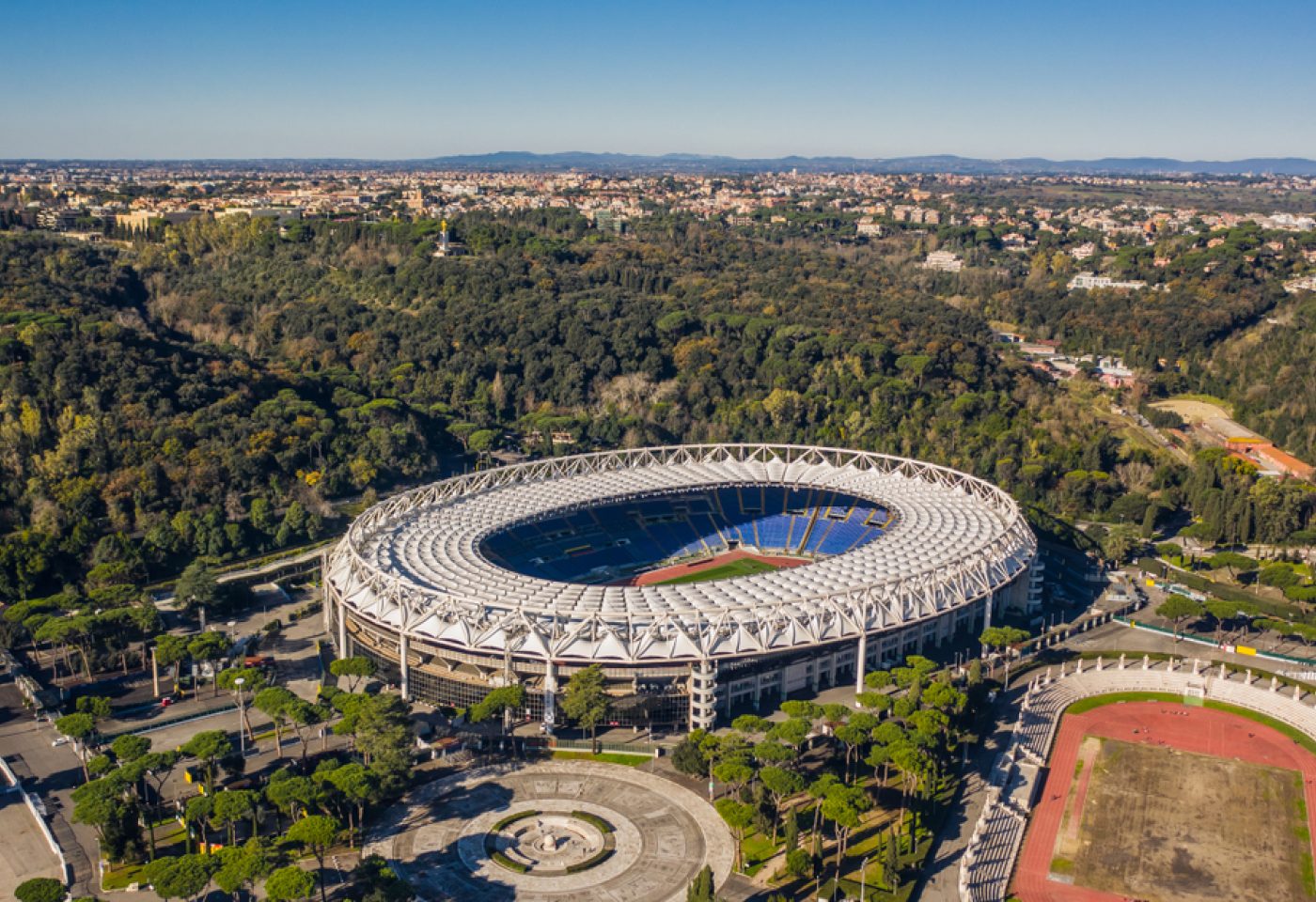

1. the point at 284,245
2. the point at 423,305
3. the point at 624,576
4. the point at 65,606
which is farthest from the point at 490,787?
the point at 284,245

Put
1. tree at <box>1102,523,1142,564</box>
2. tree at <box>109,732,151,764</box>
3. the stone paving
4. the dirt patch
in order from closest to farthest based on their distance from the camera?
the stone paving → the dirt patch → tree at <box>109,732,151,764</box> → tree at <box>1102,523,1142,564</box>

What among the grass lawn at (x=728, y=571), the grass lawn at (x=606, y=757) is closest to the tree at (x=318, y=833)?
the grass lawn at (x=606, y=757)

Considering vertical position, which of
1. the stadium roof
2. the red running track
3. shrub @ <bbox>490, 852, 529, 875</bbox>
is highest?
the stadium roof

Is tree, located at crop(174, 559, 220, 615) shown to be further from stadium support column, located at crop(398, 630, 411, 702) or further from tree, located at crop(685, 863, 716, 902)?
tree, located at crop(685, 863, 716, 902)

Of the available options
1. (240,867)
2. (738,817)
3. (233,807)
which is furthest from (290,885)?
(738,817)

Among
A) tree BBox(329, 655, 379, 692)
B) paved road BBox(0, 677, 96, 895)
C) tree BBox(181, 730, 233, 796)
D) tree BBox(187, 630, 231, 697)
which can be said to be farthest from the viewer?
tree BBox(187, 630, 231, 697)

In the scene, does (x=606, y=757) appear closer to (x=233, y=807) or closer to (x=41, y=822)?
(x=233, y=807)

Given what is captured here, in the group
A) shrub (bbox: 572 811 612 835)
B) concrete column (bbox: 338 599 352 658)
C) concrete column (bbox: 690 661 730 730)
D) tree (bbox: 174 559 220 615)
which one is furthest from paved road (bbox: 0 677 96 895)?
concrete column (bbox: 690 661 730 730)
